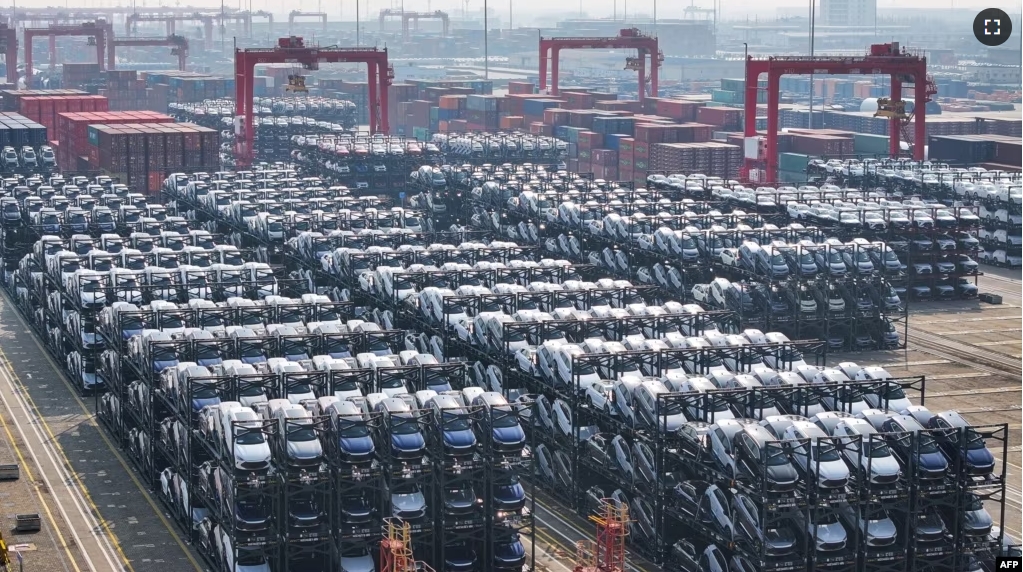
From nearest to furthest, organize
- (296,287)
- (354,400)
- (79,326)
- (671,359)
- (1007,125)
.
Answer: (354,400) → (671,359) → (79,326) → (296,287) → (1007,125)

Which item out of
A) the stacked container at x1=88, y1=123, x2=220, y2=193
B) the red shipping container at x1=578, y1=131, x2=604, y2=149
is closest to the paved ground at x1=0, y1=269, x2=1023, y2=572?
the stacked container at x1=88, y1=123, x2=220, y2=193

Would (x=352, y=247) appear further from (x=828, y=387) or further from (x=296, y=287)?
(x=828, y=387)

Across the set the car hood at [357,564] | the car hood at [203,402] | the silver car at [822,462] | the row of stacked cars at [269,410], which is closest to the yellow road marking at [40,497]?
the row of stacked cars at [269,410]

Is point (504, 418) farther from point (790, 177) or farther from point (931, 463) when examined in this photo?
point (790, 177)

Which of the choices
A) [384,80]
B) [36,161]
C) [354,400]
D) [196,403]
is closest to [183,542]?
[196,403]

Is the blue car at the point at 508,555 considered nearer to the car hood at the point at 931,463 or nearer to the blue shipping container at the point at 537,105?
the car hood at the point at 931,463

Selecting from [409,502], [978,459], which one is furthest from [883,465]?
[409,502]
